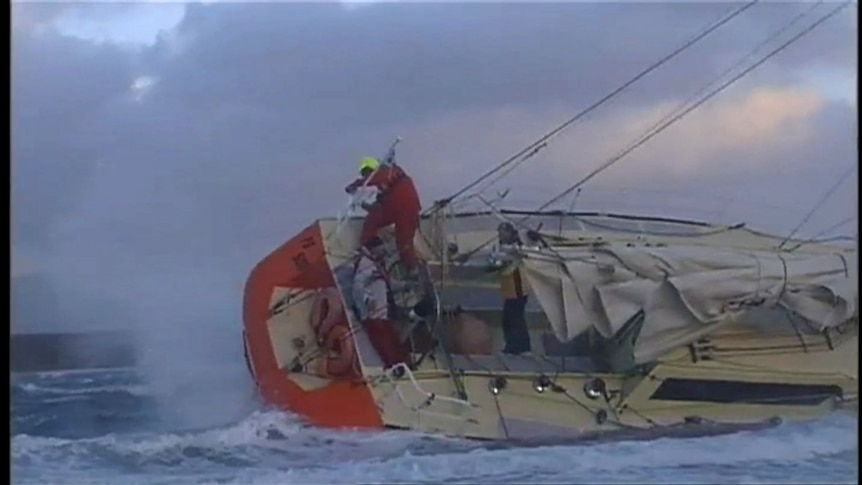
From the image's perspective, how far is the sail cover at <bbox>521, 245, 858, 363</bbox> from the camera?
331 cm

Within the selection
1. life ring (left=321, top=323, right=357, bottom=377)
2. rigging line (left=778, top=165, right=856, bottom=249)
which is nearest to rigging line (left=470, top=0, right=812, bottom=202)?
rigging line (left=778, top=165, right=856, bottom=249)

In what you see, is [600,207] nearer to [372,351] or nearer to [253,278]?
[372,351]

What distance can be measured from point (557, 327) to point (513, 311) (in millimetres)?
115

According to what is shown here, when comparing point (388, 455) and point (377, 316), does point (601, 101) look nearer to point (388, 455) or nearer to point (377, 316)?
point (377, 316)

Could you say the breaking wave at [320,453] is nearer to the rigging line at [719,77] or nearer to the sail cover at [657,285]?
the sail cover at [657,285]

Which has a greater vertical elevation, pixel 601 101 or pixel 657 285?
pixel 601 101

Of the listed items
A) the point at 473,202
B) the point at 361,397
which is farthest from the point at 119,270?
the point at 473,202

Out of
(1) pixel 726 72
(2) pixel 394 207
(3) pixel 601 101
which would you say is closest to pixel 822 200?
(1) pixel 726 72

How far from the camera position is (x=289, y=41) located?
3.25 m

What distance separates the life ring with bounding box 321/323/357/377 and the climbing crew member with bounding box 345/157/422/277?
22cm

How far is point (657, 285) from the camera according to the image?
3.32 m

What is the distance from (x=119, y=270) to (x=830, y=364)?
1745 mm

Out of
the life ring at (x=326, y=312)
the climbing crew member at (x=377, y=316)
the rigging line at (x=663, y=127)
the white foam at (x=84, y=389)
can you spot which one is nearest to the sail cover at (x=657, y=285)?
the rigging line at (x=663, y=127)

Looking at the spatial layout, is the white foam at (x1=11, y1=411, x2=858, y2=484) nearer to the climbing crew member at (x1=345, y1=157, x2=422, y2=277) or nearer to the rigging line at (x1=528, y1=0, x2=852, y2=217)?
the climbing crew member at (x1=345, y1=157, x2=422, y2=277)
